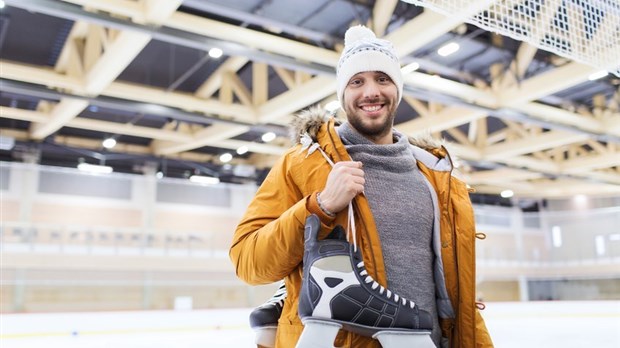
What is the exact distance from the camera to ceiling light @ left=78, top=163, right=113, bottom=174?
1620cm

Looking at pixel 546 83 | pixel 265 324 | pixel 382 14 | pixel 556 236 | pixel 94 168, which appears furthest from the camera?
pixel 556 236

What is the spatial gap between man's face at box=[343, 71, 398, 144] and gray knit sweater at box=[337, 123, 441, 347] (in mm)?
43

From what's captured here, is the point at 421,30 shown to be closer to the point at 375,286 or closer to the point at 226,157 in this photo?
the point at 375,286

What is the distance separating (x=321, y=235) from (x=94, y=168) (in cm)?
1632

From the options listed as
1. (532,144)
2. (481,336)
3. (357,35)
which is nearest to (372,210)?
(481,336)

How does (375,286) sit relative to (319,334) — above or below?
above

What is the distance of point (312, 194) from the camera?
1.48m

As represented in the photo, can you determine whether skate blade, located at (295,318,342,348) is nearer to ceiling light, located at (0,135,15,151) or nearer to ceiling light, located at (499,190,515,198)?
ceiling light, located at (0,135,15,151)

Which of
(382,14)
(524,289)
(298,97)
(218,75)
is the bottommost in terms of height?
(524,289)

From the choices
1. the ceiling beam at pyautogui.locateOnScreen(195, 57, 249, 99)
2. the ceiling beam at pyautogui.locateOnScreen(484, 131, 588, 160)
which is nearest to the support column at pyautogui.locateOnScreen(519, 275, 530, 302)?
the ceiling beam at pyautogui.locateOnScreen(484, 131, 588, 160)

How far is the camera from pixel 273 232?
1484mm

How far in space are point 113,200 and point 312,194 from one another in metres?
18.0

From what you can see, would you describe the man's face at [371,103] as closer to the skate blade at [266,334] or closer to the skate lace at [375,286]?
the skate lace at [375,286]

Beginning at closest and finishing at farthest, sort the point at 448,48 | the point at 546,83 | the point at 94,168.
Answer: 1. the point at 448,48
2. the point at 546,83
3. the point at 94,168
